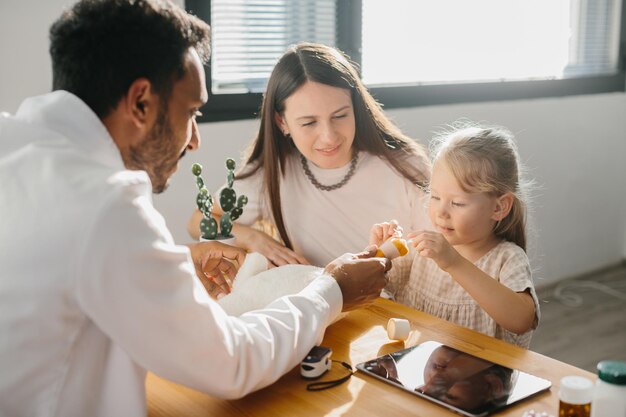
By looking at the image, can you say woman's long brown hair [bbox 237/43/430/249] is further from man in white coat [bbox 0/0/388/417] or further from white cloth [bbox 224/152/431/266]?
man in white coat [bbox 0/0/388/417]

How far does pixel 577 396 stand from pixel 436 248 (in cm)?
60

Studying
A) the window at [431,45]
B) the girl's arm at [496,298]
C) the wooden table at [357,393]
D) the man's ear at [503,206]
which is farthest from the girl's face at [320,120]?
the window at [431,45]

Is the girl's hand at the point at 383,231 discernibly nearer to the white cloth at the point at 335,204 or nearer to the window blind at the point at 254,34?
the white cloth at the point at 335,204

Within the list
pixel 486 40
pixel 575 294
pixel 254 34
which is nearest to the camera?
pixel 254 34

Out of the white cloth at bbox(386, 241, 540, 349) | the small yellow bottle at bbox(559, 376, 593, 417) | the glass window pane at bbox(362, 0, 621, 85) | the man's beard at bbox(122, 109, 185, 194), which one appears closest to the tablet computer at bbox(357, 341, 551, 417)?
the small yellow bottle at bbox(559, 376, 593, 417)

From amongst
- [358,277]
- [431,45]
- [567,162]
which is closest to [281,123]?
[358,277]

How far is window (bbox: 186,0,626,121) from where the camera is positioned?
2.89m

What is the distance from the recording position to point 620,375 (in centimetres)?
97

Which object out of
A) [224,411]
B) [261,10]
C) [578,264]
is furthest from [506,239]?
[578,264]

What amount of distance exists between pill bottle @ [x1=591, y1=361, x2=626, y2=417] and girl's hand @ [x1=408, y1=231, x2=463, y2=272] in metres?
0.60

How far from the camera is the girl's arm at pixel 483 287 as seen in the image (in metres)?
1.58

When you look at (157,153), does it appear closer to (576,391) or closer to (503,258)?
(576,391)

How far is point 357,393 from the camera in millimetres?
1221

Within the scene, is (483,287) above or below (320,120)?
below
